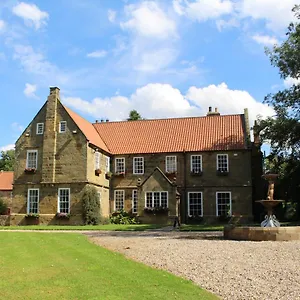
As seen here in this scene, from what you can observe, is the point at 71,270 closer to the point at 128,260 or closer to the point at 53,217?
the point at 128,260

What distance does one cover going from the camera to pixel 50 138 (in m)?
36.1

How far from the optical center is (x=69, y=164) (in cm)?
3500

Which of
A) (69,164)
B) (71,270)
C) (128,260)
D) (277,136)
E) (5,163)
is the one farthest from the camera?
(5,163)

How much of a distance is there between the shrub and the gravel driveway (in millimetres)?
15438

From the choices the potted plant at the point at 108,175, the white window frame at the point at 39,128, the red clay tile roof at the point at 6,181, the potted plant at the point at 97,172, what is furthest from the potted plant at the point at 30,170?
the red clay tile roof at the point at 6,181

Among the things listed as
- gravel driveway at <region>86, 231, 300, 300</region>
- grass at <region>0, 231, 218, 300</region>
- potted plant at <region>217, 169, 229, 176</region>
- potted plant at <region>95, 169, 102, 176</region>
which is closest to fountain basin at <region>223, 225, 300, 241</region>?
gravel driveway at <region>86, 231, 300, 300</region>

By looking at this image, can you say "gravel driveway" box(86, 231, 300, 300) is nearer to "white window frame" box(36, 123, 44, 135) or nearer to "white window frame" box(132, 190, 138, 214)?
"white window frame" box(132, 190, 138, 214)

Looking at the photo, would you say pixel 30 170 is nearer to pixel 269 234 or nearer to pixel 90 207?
pixel 90 207

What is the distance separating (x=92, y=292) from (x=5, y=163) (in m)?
85.4

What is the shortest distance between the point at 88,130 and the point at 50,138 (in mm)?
4077

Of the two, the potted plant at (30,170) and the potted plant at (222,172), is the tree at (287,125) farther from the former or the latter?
the potted plant at (30,170)

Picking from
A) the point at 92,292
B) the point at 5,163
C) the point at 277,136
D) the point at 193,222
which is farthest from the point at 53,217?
the point at 5,163

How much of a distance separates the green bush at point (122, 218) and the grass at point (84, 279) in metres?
22.2

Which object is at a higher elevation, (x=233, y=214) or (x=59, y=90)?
(x=59, y=90)
